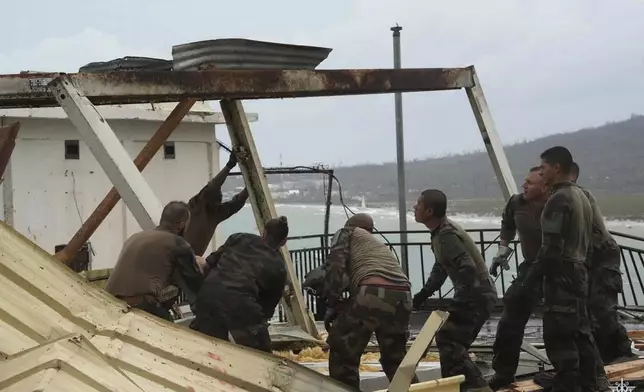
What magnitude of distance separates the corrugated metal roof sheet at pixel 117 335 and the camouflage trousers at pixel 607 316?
4063 millimetres

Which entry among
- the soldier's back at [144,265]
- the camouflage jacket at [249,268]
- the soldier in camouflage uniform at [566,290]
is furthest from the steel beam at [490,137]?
the soldier's back at [144,265]

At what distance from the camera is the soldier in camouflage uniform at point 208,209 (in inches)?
277

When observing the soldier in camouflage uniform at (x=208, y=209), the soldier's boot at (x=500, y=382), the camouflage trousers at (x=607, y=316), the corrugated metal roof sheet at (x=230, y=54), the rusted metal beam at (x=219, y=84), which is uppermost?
the corrugated metal roof sheet at (x=230, y=54)

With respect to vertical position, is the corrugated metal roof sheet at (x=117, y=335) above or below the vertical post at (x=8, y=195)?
below

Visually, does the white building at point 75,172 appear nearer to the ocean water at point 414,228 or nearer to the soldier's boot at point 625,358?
the ocean water at point 414,228

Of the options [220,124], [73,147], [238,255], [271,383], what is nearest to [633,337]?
[238,255]

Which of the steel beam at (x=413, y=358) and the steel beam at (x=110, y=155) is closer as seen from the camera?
the steel beam at (x=413, y=358)

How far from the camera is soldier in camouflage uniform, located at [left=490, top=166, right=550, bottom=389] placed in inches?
217

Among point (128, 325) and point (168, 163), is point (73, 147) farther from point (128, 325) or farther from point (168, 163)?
point (128, 325)

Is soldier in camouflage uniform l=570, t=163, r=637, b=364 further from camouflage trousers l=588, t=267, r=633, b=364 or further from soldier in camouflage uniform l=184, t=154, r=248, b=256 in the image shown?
soldier in camouflage uniform l=184, t=154, r=248, b=256

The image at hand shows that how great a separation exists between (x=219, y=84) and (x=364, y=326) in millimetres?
2099

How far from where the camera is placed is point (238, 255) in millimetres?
4996

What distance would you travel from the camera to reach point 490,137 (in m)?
6.67

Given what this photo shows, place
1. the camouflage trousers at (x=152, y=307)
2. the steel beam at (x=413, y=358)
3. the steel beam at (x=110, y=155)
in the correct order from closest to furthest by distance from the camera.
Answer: the steel beam at (x=413, y=358), the steel beam at (x=110, y=155), the camouflage trousers at (x=152, y=307)
